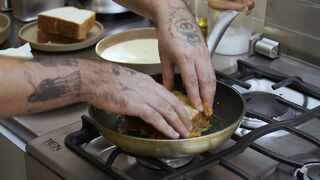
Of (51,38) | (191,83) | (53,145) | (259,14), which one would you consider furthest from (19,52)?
(259,14)

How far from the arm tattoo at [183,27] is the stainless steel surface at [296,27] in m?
0.29

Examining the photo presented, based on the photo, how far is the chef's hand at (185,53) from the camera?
0.90 metres

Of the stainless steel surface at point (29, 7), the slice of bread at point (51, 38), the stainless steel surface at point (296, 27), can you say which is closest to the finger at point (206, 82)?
the stainless steel surface at point (296, 27)

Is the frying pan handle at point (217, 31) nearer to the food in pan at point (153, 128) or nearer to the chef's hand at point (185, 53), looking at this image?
the chef's hand at point (185, 53)

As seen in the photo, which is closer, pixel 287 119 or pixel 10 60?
pixel 10 60

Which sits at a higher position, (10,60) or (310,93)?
(10,60)

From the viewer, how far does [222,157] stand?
0.82 m

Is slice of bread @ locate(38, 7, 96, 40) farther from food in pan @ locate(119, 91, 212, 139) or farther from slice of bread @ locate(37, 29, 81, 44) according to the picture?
food in pan @ locate(119, 91, 212, 139)

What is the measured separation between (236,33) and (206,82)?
1.18 ft

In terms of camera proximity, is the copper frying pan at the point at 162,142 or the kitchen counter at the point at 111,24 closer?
the copper frying pan at the point at 162,142

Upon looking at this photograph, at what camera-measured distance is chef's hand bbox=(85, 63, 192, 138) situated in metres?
0.79

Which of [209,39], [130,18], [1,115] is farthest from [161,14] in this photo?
A: [130,18]

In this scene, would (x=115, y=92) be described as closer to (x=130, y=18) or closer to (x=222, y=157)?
(x=222, y=157)

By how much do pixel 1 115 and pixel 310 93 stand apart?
552 mm
